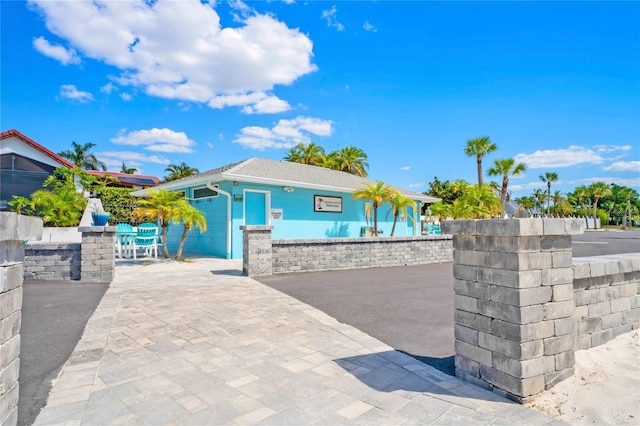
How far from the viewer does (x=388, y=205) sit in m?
17.0

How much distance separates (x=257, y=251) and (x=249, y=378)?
576 centimetres

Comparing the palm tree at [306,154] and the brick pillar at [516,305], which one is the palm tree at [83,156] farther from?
the brick pillar at [516,305]

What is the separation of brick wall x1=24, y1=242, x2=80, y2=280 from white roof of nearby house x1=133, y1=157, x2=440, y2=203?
493 cm

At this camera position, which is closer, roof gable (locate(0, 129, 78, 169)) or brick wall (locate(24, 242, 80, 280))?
brick wall (locate(24, 242, 80, 280))

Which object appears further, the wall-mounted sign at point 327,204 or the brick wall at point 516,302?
the wall-mounted sign at point 327,204

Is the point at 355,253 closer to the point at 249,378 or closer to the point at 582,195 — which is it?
the point at 249,378

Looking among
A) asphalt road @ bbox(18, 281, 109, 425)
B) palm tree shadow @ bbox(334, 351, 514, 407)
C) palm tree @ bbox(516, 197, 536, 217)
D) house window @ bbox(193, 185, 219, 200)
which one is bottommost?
palm tree shadow @ bbox(334, 351, 514, 407)

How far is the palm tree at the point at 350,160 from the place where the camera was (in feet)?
109

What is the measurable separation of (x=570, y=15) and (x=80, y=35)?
11.2m

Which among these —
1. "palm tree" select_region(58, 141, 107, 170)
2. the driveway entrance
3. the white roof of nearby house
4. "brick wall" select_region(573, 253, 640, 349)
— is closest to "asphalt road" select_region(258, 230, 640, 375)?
the driveway entrance

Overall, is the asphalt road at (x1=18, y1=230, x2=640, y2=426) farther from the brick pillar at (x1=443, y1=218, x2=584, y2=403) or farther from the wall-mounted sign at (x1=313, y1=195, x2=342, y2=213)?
the wall-mounted sign at (x1=313, y1=195, x2=342, y2=213)

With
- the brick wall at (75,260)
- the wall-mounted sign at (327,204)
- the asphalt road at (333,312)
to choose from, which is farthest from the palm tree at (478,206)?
the brick wall at (75,260)

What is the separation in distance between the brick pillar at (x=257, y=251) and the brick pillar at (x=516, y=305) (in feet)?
20.2

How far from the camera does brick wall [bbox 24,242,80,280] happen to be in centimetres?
748
